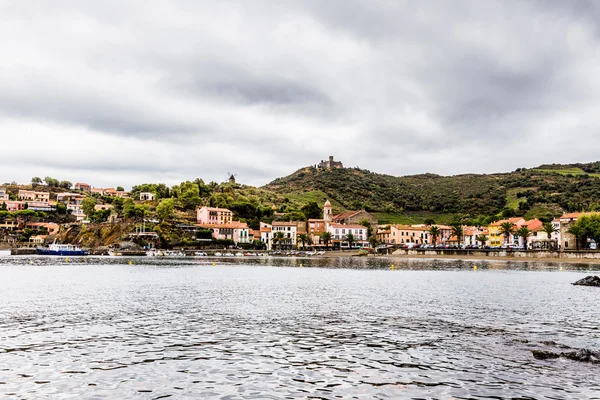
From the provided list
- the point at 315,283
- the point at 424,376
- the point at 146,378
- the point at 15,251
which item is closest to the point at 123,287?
the point at 315,283

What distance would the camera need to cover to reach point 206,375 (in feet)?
51.8

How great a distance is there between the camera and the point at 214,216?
174 metres

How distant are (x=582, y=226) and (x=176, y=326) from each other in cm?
10575

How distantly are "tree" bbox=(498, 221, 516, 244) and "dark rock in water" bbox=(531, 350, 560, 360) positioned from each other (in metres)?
118

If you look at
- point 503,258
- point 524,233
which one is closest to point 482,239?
point 524,233

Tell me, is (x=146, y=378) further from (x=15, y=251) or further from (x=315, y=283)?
(x=15, y=251)

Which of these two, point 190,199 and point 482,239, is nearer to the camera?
point 482,239

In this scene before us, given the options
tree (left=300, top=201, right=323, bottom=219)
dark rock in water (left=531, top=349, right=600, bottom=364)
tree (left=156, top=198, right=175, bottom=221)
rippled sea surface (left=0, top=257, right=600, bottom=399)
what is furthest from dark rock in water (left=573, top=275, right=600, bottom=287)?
tree (left=300, top=201, right=323, bottom=219)

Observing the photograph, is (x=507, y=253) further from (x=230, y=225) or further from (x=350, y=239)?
(x=230, y=225)

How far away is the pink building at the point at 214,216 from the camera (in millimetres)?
171500

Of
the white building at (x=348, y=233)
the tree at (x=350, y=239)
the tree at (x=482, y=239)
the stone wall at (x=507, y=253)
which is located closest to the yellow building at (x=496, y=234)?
the tree at (x=482, y=239)

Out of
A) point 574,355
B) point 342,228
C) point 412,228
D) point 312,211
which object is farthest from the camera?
point 312,211

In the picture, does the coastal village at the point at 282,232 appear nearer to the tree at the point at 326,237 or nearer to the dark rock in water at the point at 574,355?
the tree at the point at 326,237

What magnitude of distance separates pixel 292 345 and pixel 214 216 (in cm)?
15650
